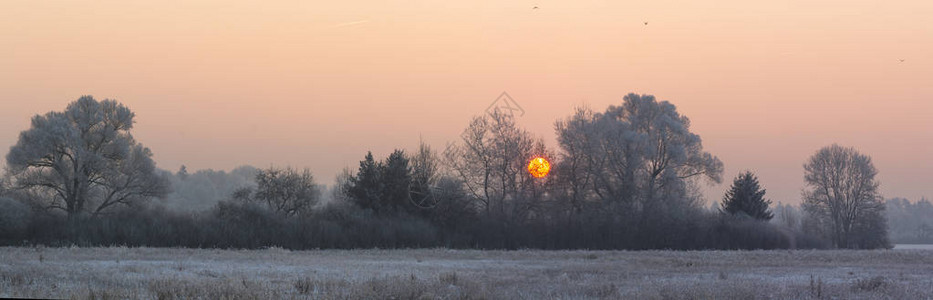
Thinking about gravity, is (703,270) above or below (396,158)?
below

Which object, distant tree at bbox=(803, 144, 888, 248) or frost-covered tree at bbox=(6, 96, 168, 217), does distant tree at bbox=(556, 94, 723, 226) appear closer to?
distant tree at bbox=(803, 144, 888, 248)

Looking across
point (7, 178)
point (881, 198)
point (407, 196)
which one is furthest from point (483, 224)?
point (881, 198)

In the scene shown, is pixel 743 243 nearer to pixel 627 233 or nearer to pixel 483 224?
pixel 627 233

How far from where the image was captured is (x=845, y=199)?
86750 mm

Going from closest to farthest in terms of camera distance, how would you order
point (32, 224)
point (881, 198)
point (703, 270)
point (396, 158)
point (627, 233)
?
point (703, 270), point (32, 224), point (627, 233), point (396, 158), point (881, 198)

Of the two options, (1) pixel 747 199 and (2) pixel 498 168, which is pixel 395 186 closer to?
(2) pixel 498 168

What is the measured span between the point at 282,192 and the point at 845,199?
53.5 metres

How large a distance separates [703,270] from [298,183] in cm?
4564

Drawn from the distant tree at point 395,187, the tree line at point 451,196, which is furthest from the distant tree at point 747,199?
the distant tree at point 395,187

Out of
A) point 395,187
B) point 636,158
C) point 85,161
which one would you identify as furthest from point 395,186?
point 85,161

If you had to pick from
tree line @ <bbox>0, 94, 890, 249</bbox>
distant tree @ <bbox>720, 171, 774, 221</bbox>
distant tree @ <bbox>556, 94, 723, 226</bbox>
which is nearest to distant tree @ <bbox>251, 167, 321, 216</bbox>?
tree line @ <bbox>0, 94, 890, 249</bbox>

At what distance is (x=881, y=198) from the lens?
280 feet

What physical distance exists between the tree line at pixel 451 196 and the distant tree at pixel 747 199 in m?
0.12

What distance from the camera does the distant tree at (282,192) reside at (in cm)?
7162
